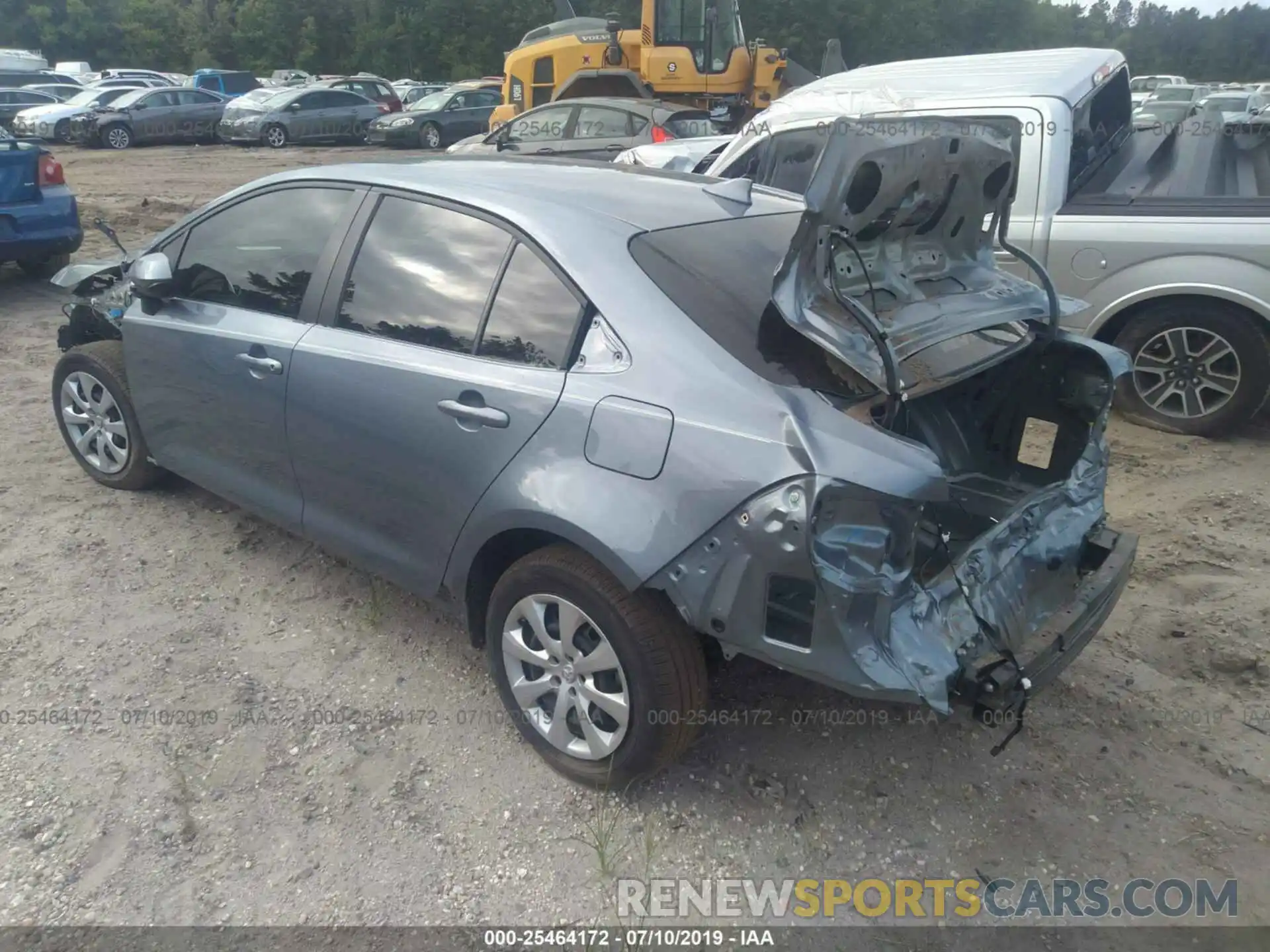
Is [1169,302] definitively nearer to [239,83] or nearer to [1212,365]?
[1212,365]

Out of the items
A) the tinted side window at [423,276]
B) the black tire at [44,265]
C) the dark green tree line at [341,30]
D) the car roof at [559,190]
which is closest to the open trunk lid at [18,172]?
the black tire at [44,265]

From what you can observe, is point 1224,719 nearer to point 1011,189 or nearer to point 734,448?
point 1011,189

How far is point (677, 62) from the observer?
14086mm

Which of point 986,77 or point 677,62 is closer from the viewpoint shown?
point 986,77

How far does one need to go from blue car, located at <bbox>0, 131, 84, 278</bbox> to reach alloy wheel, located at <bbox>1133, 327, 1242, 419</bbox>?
8275 millimetres

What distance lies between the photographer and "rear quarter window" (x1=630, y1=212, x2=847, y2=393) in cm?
249

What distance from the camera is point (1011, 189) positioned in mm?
3160

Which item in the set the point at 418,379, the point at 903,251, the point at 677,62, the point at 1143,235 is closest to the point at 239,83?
the point at 677,62

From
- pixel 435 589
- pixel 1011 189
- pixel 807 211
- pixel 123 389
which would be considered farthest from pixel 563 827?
pixel 123 389

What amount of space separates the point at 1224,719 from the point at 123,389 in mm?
4514

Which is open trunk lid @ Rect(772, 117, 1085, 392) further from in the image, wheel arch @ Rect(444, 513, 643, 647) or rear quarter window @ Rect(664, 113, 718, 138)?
Result: rear quarter window @ Rect(664, 113, 718, 138)

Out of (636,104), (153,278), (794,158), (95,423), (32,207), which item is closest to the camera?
(153,278)

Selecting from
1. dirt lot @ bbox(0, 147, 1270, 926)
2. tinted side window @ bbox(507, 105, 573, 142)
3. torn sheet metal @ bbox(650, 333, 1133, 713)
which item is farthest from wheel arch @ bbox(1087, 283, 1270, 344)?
tinted side window @ bbox(507, 105, 573, 142)

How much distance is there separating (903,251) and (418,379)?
153 cm
